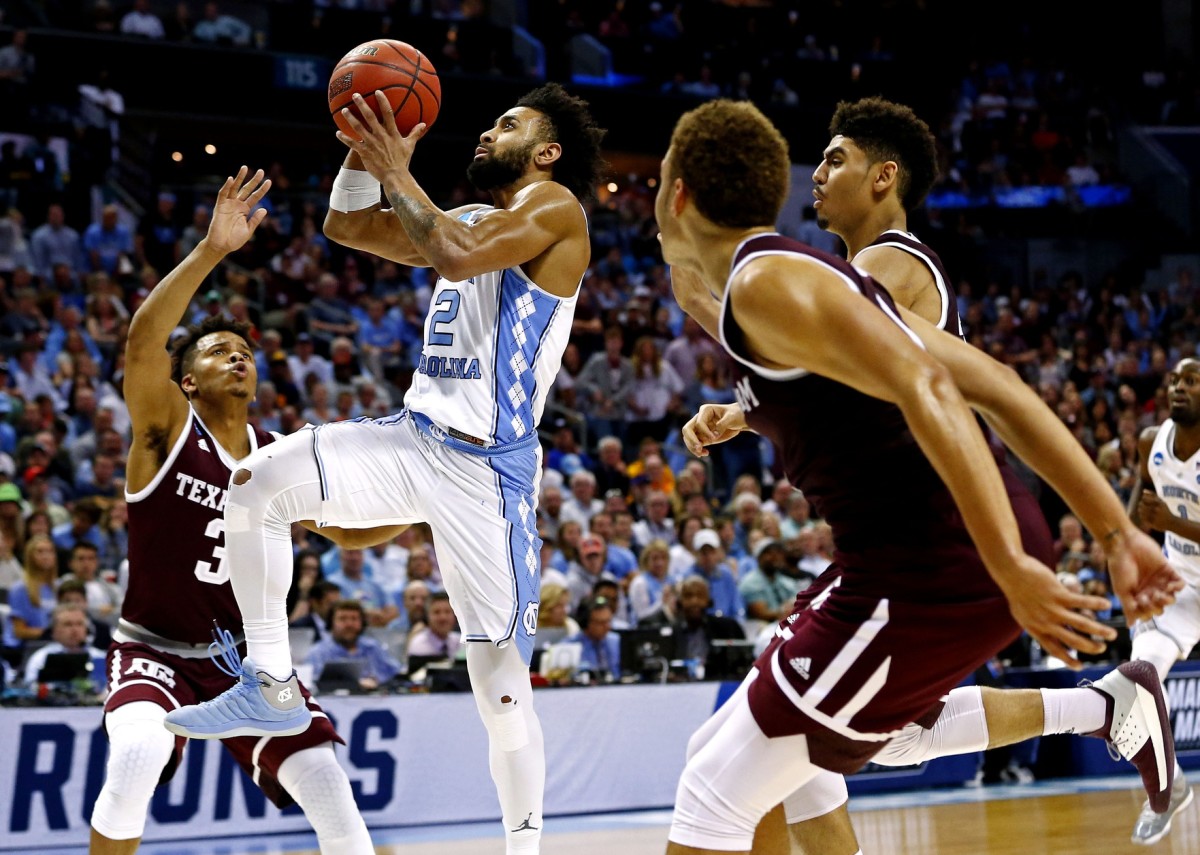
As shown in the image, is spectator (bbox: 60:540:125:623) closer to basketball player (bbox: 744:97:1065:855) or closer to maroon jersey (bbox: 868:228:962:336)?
basketball player (bbox: 744:97:1065:855)

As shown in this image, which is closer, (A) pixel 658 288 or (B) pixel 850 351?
(B) pixel 850 351

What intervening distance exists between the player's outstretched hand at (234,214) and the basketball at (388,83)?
0.42 m

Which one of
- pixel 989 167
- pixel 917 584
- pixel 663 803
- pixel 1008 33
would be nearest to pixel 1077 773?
pixel 663 803

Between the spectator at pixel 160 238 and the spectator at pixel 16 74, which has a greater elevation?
the spectator at pixel 16 74

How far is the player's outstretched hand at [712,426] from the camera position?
4.51 m

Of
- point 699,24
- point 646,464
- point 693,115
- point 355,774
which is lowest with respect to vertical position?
point 355,774

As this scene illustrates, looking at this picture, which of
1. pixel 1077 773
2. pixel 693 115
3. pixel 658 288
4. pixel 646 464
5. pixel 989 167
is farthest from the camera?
pixel 989 167

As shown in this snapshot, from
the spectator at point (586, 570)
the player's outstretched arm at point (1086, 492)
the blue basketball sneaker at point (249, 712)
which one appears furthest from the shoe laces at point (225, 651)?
the spectator at point (586, 570)

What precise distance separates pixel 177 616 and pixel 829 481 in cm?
283

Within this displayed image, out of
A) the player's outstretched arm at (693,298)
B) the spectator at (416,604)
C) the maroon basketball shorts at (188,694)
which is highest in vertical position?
the player's outstretched arm at (693,298)

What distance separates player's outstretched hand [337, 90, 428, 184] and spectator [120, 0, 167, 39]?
49.9ft

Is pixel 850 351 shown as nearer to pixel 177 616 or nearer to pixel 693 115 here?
pixel 693 115

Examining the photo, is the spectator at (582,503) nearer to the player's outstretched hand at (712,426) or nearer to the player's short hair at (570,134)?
the player's short hair at (570,134)

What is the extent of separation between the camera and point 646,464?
13.7 meters
